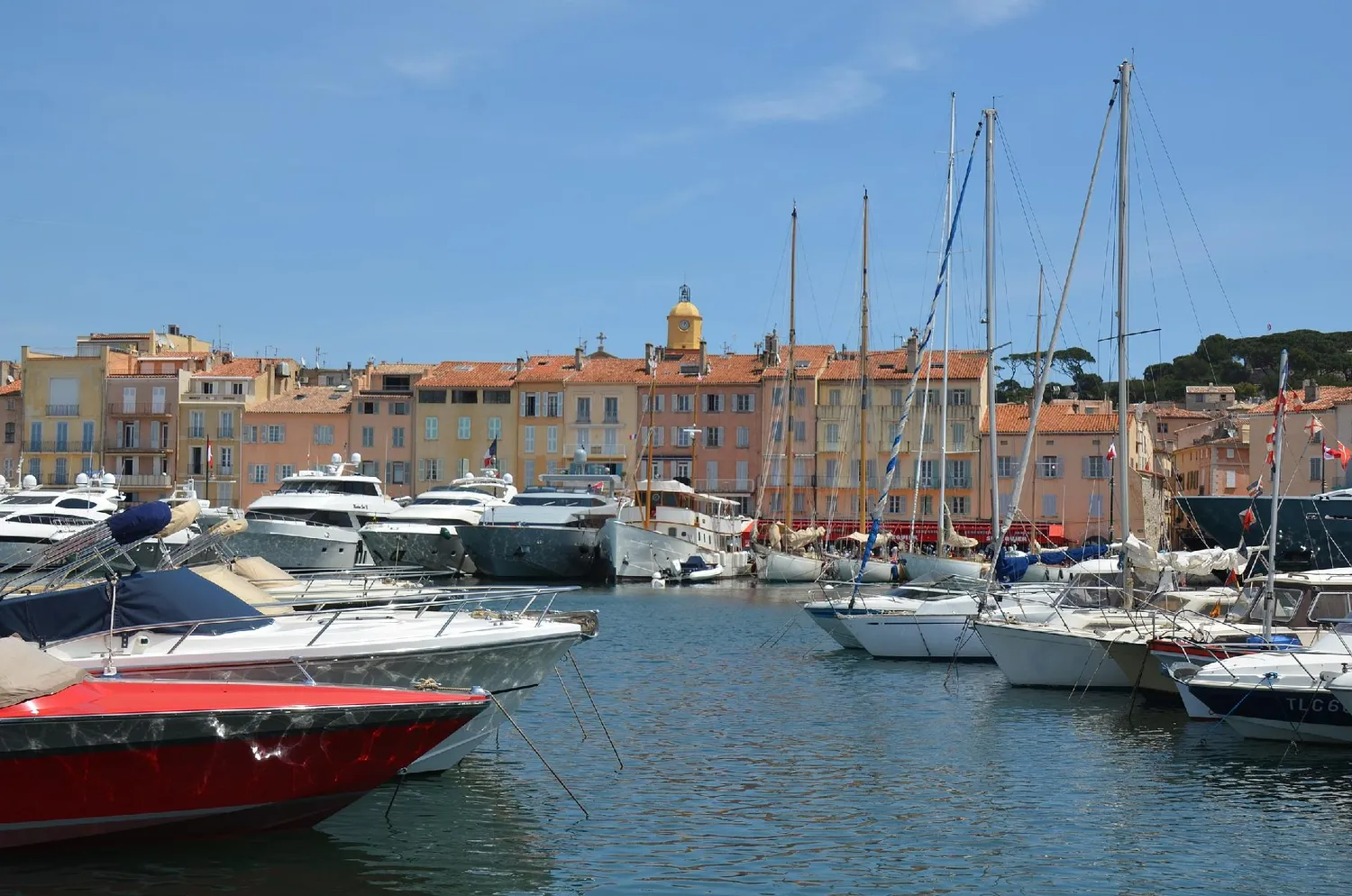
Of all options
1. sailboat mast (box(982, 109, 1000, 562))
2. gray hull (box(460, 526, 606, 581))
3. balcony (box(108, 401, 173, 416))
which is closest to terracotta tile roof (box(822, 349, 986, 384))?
gray hull (box(460, 526, 606, 581))

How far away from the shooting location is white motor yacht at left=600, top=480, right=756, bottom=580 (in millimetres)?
61938

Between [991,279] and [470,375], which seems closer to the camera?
[991,279]

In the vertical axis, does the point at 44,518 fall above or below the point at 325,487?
below

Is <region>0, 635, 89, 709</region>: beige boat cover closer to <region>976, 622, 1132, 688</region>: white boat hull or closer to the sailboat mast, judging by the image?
<region>976, 622, 1132, 688</region>: white boat hull

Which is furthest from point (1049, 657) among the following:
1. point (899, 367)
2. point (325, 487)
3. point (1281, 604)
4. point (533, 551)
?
point (899, 367)

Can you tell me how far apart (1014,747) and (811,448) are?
6763 centimetres

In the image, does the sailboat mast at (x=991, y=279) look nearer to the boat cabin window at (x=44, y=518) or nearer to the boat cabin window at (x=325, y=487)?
the boat cabin window at (x=325, y=487)

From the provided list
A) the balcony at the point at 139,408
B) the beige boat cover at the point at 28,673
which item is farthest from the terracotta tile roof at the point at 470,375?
the beige boat cover at the point at 28,673

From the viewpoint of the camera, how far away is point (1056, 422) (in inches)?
3356

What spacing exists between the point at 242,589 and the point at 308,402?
249 feet

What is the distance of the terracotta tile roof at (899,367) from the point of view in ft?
280

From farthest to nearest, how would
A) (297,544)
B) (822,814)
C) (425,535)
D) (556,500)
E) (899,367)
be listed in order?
(899,367) < (556,500) < (425,535) < (297,544) < (822,814)

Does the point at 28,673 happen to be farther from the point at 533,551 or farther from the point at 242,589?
the point at 533,551

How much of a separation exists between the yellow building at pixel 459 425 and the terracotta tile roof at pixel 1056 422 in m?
28.6
